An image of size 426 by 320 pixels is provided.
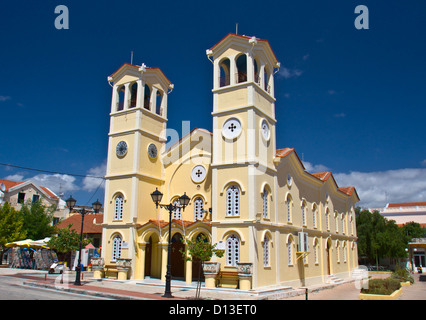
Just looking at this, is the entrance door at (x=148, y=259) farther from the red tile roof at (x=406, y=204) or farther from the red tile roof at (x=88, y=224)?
the red tile roof at (x=406, y=204)

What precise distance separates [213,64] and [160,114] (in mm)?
6706

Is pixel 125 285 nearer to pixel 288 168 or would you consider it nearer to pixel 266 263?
pixel 266 263

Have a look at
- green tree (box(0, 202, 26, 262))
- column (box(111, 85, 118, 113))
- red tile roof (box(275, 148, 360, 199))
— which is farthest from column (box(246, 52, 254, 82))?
green tree (box(0, 202, 26, 262))

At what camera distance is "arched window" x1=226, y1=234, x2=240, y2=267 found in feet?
66.0

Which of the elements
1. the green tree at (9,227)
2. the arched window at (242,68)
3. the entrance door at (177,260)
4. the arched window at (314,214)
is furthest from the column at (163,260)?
the green tree at (9,227)

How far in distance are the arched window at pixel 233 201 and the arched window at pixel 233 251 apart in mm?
1224

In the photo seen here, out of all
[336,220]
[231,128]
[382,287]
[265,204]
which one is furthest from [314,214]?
[231,128]

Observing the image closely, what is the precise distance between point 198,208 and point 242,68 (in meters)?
9.47

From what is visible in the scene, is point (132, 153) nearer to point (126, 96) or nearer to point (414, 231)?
point (126, 96)

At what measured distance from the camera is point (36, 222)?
43.0 m

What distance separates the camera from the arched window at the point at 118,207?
25328 millimetres

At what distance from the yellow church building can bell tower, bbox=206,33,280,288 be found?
0.06 meters

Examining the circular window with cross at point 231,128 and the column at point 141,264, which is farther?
the column at point 141,264
